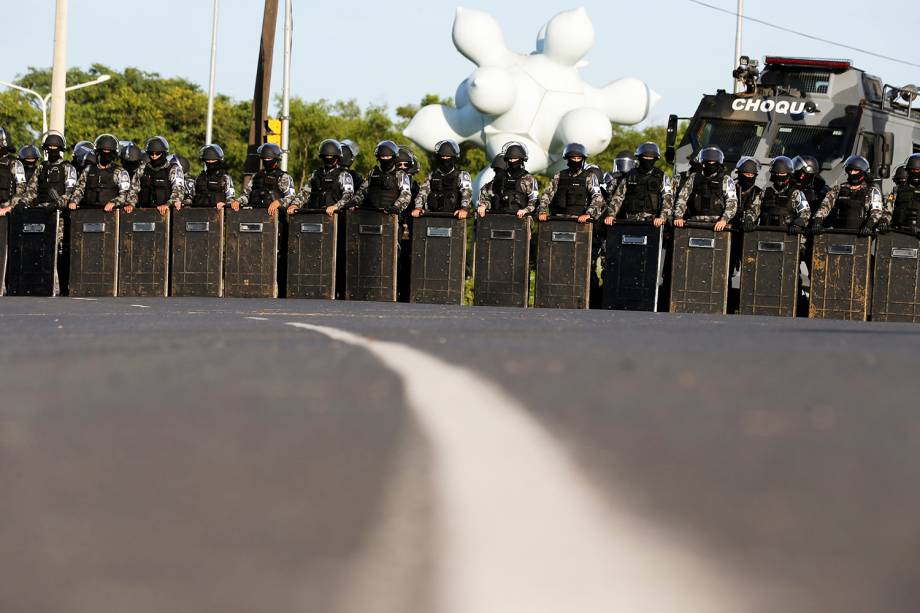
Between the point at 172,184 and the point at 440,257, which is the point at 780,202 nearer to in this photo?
the point at 440,257

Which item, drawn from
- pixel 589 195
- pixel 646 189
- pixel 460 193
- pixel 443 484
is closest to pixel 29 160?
pixel 460 193

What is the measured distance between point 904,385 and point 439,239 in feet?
47.1

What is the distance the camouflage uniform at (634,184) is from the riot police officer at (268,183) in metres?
4.61

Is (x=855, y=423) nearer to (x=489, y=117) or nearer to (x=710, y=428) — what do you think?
(x=710, y=428)

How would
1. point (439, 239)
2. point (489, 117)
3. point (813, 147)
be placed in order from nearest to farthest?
point (439, 239), point (813, 147), point (489, 117)

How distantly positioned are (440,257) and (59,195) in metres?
6.02

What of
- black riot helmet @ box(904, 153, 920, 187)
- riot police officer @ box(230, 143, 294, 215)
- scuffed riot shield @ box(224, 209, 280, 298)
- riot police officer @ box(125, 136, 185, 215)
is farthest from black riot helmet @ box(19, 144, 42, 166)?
black riot helmet @ box(904, 153, 920, 187)

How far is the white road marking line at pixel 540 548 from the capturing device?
271 cm

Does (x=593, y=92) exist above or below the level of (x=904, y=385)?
above

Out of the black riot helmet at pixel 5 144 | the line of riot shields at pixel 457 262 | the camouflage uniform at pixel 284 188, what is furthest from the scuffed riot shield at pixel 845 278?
the black riot helmet at pixel 5 144

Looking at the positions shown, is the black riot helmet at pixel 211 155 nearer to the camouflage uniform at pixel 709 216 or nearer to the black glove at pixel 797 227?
the camouflage uniform at pixel 709 216

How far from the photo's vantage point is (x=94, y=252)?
2005 centimetres

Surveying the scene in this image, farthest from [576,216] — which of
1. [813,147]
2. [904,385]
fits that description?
[904,385]

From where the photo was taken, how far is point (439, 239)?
19.0m
